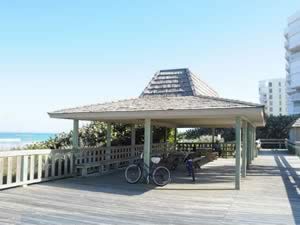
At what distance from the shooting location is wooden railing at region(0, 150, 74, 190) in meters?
8.99

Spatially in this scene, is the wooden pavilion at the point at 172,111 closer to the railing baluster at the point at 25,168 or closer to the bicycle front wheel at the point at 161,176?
the bicycle front wheel at the point at 161,176

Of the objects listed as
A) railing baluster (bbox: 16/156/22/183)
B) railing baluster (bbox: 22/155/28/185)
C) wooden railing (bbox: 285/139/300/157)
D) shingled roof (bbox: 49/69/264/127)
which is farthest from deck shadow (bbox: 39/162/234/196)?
wooden railing (bbox: 285/139/300/157)

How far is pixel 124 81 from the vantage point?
19047 mm

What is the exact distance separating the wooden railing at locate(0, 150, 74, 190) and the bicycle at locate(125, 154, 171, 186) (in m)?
2.13

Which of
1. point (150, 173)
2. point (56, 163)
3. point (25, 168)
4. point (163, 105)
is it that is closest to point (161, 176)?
point (150, 173)

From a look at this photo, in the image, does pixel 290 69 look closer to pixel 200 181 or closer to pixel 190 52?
pixel 190 52

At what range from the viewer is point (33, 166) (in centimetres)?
986

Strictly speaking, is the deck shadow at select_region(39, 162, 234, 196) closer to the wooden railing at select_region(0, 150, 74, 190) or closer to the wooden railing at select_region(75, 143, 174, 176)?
the wooden railing at select_region(0, 150, 74, 190)

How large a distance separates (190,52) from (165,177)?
326 inches

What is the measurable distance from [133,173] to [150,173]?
65cm

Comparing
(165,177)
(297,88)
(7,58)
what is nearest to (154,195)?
(165,177)

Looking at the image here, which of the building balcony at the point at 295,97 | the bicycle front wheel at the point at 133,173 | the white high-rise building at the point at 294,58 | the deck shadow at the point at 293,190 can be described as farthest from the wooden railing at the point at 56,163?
the building balcony at the point at 295,97

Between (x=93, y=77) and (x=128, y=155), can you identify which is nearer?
(x=128, y=155)

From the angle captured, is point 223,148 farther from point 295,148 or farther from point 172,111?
point 172,111
